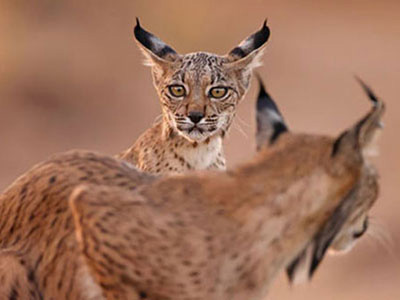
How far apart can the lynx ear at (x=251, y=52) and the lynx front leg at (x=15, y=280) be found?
3.42 metres

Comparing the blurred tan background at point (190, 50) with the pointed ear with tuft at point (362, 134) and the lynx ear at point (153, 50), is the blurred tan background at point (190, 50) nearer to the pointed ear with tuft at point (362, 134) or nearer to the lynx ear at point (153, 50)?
the lynx ear at point (153, 50)

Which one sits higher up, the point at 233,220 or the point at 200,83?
the point at 233,220

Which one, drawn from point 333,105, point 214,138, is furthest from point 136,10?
point 214,138

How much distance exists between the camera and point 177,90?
32.4 feet

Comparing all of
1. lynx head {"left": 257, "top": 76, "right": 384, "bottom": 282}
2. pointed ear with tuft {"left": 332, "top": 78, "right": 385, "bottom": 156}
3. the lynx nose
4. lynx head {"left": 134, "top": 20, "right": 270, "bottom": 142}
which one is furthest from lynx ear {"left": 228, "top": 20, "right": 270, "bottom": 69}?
pointed ear with tuft {"left": 332, "top": 78, "right": 385, "bottom": 156}

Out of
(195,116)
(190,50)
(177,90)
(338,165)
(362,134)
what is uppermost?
(362,134)

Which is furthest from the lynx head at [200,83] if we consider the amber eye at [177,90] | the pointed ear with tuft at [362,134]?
the pointed ear with tuft at [362,134]

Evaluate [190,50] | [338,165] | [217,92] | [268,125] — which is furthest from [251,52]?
[190,50]

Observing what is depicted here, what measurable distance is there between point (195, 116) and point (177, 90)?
1.42 ft

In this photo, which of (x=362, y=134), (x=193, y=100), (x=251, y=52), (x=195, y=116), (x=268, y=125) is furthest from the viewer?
(x=251, y=52)

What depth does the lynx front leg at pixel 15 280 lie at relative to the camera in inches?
273

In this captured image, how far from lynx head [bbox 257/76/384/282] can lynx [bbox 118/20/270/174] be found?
277cm

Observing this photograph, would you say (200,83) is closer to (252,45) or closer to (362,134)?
(252,45)

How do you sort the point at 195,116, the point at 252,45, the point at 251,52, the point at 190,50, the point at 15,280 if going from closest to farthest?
the point at 15,280
the point at 195,116
the point at 251,52
the point at 252,45
the point at 190,50
